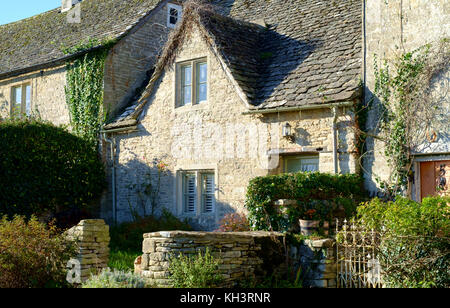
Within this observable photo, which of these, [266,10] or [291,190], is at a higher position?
[266,10]

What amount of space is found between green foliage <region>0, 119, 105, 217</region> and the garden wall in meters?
6.55

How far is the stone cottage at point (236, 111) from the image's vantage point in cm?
1283

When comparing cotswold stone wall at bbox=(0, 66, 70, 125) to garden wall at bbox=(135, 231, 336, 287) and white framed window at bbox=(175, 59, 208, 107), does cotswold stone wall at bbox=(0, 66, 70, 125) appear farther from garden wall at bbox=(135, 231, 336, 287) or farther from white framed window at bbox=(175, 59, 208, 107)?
garden wall at bbox=(135, 231, 336, 287)

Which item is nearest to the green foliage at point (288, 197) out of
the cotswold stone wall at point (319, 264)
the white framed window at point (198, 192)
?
the cotswold stone wall at point (319, 264)

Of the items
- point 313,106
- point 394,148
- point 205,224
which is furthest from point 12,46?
point 394,148

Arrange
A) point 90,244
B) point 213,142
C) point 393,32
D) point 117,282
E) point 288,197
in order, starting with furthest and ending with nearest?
1. point 213,142
2. point 393,32
3. point 288,197
4. point 90,244
5. point 117,282

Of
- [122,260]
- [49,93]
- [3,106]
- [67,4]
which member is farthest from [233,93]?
[67,4]

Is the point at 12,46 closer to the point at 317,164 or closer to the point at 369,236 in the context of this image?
the point at 317,164

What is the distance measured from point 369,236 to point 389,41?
502cm

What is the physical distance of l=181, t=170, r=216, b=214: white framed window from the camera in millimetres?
14750

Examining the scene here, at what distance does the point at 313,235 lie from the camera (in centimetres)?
1023

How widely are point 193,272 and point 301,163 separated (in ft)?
18.2

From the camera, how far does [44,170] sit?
50.9 ft

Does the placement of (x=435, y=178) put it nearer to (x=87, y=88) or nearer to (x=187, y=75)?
(x=187, y=75)
